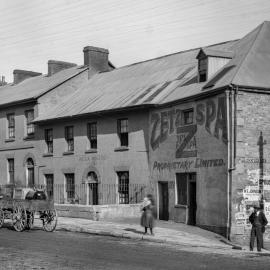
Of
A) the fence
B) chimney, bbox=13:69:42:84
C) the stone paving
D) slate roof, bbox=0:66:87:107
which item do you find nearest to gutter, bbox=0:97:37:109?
slate roof, bbox=0:66:87:107

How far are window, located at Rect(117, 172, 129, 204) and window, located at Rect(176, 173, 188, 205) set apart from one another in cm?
408

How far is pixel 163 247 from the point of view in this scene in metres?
18.4

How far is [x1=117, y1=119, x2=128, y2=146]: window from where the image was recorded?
30.8 metres

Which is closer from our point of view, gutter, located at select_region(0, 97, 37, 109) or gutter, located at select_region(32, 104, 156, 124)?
gutter, located at select_region(32, 104, 156, 124)

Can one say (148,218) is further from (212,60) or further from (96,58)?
(96,58)

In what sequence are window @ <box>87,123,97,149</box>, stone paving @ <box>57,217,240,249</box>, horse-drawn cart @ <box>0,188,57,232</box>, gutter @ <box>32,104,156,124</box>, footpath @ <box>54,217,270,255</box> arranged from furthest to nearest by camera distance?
window @ <box>87,123,97,149</box>, gutter @ <box>32,104,156,124</box>, horse-drawn cart @ <box>0,188,57,232</box>, stone paving @ <box>57,217,240,249</box>, footpath @ <box>54,217,270,255</box>

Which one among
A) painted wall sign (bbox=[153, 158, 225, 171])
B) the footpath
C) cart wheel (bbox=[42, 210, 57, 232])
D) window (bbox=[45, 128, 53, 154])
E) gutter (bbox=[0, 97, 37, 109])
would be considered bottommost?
the footpath

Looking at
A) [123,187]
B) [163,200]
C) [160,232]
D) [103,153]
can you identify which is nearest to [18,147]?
[103,153]

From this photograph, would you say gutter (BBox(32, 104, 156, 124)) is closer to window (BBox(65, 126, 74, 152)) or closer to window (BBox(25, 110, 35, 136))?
window (BBox(65, 126, 74, 152))

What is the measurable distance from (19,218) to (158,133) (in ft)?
29.5

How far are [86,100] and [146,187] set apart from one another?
865 centimetres

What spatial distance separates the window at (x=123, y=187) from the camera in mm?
30498

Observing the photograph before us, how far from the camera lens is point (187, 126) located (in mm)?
26312

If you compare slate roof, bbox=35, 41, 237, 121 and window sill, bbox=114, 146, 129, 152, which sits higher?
slate roof, bbox=35, 41, 237, 121
